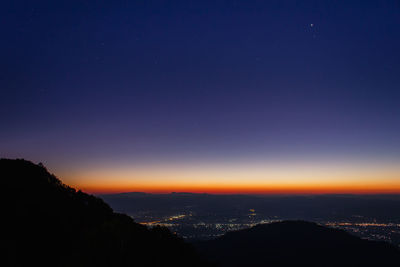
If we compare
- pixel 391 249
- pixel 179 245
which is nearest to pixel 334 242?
A: pixel 391 249

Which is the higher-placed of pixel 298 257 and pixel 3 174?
pixel 3 174

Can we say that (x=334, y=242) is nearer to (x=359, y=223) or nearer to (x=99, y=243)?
(x=99, y=243)

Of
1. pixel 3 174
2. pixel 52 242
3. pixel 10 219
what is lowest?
pixel 52 242

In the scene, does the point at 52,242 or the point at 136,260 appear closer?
the point at 136,260

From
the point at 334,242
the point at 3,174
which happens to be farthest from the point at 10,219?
the point at 334,242

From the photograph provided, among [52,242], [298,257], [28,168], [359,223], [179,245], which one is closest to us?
[52,242]

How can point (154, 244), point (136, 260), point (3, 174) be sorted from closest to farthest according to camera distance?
point (136, 260) < point (154, 244) < point (3, 174)
